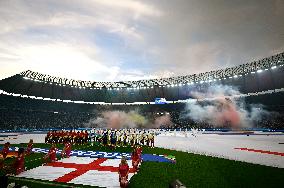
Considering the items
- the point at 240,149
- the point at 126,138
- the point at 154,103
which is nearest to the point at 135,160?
the point at 126,138

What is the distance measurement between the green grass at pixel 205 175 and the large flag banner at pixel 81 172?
77cm

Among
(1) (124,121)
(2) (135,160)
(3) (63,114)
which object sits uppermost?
(3) (63,114)

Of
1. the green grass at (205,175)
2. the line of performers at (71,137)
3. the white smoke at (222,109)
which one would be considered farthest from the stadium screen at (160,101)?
the green grass at (205,175)

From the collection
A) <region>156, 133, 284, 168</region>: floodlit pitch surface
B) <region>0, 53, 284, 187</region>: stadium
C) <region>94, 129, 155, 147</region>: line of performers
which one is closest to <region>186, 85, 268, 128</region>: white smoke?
<region>0, 53, 284, 187</region>: stadium

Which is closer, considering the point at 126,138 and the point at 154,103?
the point at 126,138

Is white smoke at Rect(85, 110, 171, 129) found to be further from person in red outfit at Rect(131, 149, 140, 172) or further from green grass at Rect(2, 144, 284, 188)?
person in red outfit at Rect(131, 149, 140, 172)

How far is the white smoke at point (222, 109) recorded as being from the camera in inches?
1836

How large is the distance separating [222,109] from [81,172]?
152 feet

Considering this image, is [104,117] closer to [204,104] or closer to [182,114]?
[182,114]

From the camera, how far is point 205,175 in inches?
376

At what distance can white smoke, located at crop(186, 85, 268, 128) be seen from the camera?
46.6 meters

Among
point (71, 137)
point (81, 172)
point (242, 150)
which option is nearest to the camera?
point (81, 172)

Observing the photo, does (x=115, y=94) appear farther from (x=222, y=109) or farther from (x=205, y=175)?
(x=205, y=175)

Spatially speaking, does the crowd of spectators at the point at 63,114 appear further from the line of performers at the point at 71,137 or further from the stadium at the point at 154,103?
the line of performers at the point at 71,137
